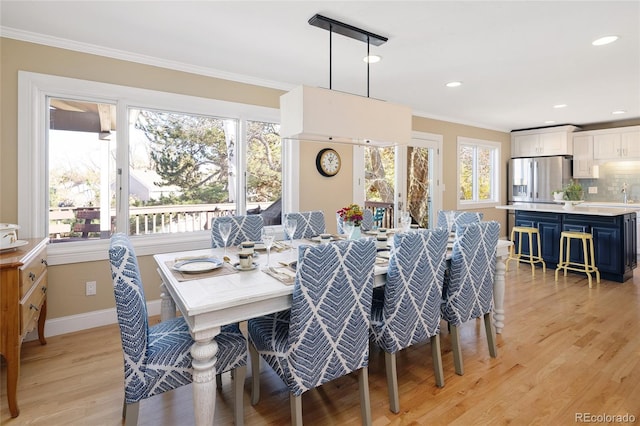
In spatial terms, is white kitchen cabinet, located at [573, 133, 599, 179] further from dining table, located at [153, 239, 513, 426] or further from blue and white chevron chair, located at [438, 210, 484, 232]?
dining table, located at [153, 239, 513, 426]

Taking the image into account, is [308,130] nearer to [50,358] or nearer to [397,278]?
[397,278]

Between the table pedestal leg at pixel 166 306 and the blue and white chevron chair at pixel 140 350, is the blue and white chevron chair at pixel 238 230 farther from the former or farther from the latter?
the blue and white chevron chair at pixel 140 350

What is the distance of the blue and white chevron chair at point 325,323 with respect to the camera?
1579 millimetres

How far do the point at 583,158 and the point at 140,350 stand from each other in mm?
7829

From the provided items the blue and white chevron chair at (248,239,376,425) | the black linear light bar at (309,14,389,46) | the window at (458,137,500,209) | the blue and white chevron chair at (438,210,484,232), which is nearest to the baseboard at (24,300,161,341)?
the blue and white chevron chair at (248,239,376,425)

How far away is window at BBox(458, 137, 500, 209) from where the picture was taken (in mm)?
6551

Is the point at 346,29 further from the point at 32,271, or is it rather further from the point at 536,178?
the point at 536,178

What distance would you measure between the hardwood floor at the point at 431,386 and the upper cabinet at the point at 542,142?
179 inches

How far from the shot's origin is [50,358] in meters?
2.55

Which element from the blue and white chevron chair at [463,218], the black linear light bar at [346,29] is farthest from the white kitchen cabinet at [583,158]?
the black linear light bar at [346,29]

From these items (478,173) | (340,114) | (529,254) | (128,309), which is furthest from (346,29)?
(478,173)

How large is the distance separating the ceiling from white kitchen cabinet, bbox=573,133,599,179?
7.99ft

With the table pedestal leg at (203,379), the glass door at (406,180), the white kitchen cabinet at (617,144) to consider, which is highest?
the white kitchen cabinet at (617,144)

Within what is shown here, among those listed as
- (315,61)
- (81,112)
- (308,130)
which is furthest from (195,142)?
(308,130)
